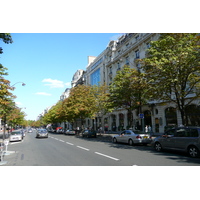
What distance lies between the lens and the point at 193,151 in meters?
9.37

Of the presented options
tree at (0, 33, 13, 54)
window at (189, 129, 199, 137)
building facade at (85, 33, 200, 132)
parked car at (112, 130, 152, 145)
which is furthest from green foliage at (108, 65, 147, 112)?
tree at (0, 33, 13, 54)

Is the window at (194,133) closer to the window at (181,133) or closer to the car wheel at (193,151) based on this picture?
the window at (181,133)

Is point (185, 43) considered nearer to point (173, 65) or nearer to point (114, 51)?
point (173, 65)

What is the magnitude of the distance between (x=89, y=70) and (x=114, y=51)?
19.5 metres

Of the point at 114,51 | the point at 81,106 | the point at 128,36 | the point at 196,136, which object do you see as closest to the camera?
the point at 196,136

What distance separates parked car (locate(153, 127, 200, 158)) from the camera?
9352 millimetres

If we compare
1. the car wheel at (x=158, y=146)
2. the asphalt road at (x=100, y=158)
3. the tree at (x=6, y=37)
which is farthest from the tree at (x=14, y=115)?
the car wheel at (x=158, y=146)

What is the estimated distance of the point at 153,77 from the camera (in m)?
12.8

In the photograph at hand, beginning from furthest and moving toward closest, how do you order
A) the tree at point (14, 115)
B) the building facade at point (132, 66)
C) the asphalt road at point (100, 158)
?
the tree at point (14, 115)
the building facade at point (132, 66)
the asphalt road at point (100, 158)

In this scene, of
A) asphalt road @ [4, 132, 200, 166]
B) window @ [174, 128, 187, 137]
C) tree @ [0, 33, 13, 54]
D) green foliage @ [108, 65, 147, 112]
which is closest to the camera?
asphalt road @ [4, 132, 200, 166]

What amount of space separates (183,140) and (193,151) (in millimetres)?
801

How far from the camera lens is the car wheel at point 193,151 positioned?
9234 millimetres

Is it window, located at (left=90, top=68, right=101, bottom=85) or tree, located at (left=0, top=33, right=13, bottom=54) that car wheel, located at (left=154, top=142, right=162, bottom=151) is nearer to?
tree, located at (left=0, top=33, right=13, bottom=54)

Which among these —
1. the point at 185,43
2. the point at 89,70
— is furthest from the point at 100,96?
the point at 89,70
